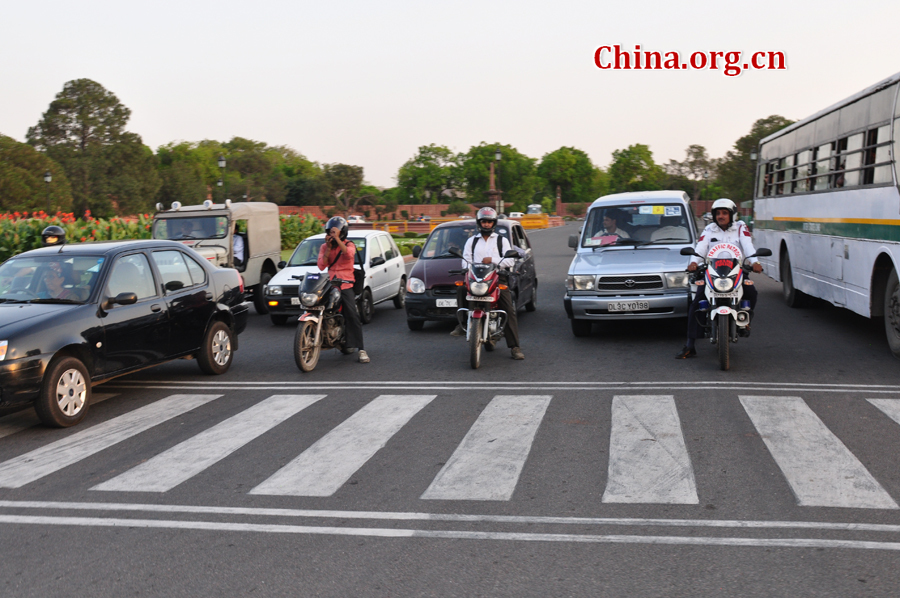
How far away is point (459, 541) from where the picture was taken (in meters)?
4.56

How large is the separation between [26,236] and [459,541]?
64.0 feet

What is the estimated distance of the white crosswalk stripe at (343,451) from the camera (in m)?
5.65

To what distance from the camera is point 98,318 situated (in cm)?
816

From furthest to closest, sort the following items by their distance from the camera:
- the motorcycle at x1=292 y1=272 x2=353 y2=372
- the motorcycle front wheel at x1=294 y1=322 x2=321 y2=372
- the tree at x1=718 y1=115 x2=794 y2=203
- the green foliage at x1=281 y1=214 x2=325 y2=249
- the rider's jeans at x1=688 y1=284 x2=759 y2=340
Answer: the tree at x1=718 y1=115 x2=794 y2=203 < the green foliage at x1=281 y1=214 x2=325 y2=249 < the motorcycle at x1=292 y1=272 x2=353 y2=372 < the motorcycle front wheel at x1=294 y1=322 x2=321 y2=372 < the rider's jeans at x1=688 y1=284 x2=759 y2=340

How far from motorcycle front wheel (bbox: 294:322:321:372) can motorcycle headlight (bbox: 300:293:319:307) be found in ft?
0.79

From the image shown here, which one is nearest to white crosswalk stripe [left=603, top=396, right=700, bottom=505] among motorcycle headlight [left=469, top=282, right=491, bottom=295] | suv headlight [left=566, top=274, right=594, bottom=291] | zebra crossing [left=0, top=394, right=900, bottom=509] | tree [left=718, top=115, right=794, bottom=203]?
zebra crossing [left=0, top=394, right=900, bottom=509]

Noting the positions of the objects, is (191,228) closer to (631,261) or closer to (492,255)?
(492,255)

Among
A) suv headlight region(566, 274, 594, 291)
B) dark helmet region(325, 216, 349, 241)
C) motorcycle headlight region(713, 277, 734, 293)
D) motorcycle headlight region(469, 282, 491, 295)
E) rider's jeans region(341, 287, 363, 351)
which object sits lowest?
rider's jeans region(341, 287, 363, 351)

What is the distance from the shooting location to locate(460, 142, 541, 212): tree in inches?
5728

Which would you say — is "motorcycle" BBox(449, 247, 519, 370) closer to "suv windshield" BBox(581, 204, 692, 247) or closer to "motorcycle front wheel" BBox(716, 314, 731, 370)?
"motorcycle front wheel" BBox(716, 314, 731, 370)

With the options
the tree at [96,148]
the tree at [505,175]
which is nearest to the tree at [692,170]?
the tree at [505,175]

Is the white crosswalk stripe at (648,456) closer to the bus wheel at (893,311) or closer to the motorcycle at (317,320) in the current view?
the bus wheel at (893,311)

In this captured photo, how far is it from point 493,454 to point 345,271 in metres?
5.09

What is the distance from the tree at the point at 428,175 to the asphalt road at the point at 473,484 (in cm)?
13650
